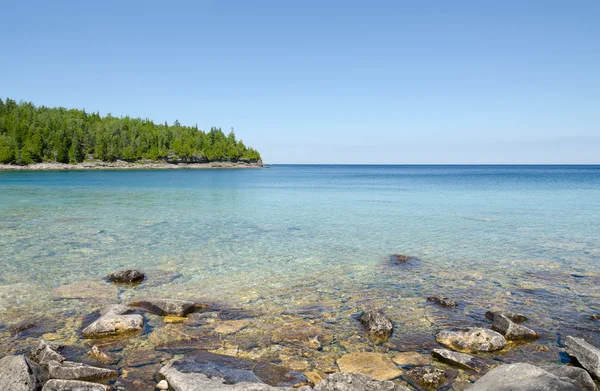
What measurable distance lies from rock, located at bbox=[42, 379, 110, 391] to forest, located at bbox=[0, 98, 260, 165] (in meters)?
160

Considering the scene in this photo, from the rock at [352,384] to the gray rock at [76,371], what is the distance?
347 centimetres

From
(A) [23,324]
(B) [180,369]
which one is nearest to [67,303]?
(A) [23,324]

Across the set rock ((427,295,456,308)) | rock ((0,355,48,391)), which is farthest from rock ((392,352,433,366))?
rock ((0,355,48,391))

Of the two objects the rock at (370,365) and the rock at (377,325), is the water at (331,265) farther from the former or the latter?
the rock at (370,365)

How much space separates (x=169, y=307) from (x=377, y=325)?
15.7 ft

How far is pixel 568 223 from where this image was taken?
80.8ft

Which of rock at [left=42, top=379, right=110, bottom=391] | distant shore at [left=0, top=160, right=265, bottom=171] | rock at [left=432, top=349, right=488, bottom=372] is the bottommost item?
rock at [left=432, top=349, right=488, bottom=372]

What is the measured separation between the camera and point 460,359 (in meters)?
7.00

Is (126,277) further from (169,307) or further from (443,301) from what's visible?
(443,301)

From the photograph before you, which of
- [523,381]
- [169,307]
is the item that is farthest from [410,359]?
[169,307]

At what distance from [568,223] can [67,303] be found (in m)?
26.8

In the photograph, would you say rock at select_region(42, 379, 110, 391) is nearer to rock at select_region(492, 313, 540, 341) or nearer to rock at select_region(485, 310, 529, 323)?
rock at select_region(492, 313, 540, 341)

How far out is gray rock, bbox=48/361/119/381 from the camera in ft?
20.4

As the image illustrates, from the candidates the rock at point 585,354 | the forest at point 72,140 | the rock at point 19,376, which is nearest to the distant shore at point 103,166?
the forest at point 72,140
